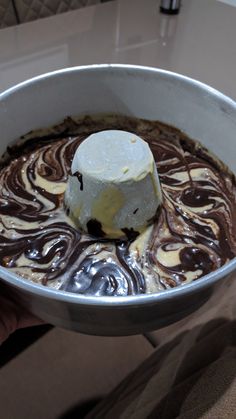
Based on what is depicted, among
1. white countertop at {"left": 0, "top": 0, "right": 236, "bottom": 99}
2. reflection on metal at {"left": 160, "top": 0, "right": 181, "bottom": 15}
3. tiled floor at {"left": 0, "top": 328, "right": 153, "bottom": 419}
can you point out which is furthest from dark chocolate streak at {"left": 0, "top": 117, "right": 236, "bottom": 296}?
reflection on metal at {"left": 160, "top": 0, "right": 181, "bottom": 15}

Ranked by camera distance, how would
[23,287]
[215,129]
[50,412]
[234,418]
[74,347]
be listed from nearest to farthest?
[23,287] → [234,418] → [215,129] → [50,412] → [74,347]

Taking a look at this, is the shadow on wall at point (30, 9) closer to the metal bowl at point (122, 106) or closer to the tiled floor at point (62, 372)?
the metal bowl at point (122, 106)

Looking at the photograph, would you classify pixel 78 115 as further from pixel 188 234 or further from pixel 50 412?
pixel 50 412

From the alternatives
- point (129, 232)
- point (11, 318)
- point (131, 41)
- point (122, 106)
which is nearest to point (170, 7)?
point (131, 41)

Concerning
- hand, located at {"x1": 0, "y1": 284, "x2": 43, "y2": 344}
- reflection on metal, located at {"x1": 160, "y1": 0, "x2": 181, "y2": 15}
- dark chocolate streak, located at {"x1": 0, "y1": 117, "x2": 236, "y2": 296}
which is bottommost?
hand, located at {"x1": 0, "y1": 284, "x2": 43, "y2": 344}

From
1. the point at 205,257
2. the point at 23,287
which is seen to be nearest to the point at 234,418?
the point at 205,257

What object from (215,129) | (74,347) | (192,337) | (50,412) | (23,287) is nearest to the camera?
(23,287)

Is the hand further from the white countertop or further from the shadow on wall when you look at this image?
the shadow on wall

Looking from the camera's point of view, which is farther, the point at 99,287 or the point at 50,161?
the point at 50,161
